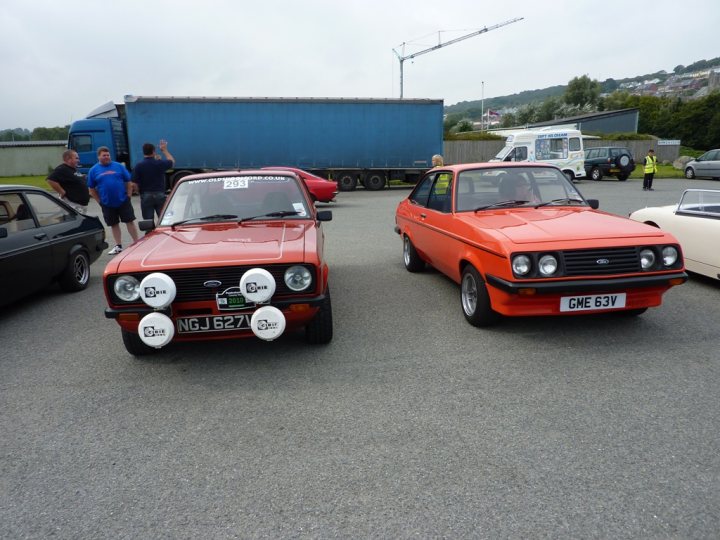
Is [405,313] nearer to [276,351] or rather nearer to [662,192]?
[276,351]

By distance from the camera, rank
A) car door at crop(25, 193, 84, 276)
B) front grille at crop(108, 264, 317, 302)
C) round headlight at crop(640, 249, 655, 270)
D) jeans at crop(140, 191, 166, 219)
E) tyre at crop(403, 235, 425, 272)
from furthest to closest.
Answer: jeans at crop(140, 191, 166, 219), tyre at crop(403, 235, 425, 272), car door at crop(25, 193, 84, 276), round headlight at crop(640, 249, 655, 270), front grille at crop(108, 264, 317, 302)

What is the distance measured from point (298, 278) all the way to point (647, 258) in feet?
9.47

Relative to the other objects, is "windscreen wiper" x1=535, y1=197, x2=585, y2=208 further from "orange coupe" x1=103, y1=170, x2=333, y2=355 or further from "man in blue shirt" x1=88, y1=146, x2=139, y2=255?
"man in blue shirt" x1=88, y1=146, x2=139, y2=255

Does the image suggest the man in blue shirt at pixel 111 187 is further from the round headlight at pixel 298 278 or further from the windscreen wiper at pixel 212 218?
the round headlight at pixel 298 278

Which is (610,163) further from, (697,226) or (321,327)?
(321,327)

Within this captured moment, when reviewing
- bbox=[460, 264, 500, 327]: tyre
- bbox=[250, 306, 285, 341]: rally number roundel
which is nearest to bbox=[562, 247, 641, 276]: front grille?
bbox=[460, 264, 500, 327]: tyre

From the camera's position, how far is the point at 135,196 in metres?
24.4

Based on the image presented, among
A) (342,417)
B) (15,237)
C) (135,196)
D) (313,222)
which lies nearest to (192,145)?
(135,196)

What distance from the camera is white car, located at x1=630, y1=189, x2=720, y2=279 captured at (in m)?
6.07

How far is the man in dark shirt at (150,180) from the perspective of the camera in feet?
29.6

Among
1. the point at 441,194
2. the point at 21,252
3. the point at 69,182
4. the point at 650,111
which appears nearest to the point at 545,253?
the point at 441,194

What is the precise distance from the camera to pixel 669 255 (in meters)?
4.38

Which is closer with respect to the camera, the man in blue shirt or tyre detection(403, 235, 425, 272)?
tyre detection(403, 235, 425, 272)

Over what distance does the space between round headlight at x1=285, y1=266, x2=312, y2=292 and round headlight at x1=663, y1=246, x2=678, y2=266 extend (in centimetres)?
296
